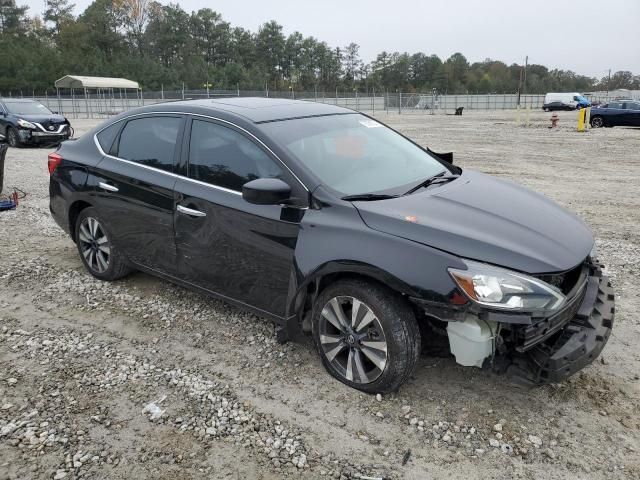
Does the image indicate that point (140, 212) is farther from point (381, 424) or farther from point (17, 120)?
point (17, 120)

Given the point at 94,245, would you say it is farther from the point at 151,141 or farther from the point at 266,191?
the point at 266,191

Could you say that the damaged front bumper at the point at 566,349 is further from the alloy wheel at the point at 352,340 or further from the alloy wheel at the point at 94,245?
the alloy wheel at the point at 94,245

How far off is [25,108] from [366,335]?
17.0 meters

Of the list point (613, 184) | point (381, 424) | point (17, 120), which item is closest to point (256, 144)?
point (381, 424)

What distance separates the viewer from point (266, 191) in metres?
3.16

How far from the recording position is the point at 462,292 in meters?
2.71

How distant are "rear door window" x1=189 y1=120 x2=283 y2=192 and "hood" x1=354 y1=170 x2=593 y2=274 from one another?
30.0 inches

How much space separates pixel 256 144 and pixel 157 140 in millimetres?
1121

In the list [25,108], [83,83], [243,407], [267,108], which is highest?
[83,83]

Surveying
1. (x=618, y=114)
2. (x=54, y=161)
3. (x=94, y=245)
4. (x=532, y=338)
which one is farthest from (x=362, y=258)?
(x=618, y=114)

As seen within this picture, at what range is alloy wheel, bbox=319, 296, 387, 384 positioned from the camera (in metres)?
3.05

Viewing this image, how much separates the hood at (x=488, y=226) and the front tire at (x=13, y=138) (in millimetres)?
15933

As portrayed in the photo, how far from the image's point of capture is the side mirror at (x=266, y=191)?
3.17 m

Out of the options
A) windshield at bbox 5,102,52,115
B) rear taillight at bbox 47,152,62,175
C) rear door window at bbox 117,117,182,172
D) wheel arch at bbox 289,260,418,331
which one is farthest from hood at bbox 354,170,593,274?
windshield at bbox 5,102,52,115
